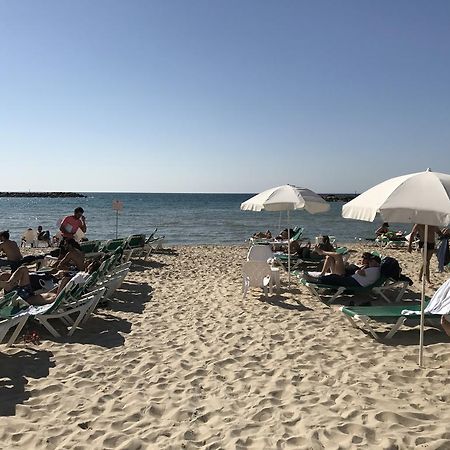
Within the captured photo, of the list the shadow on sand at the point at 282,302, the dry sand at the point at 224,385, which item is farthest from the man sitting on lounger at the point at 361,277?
the dry sand at the point at 224,385

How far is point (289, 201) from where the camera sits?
8.00 meters

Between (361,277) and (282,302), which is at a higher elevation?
(361,277)

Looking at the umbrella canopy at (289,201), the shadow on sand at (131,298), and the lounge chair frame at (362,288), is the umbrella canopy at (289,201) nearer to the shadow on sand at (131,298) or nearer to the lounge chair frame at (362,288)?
the lounge chair frame at (362,288)

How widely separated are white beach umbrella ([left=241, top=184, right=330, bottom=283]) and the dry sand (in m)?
2.13

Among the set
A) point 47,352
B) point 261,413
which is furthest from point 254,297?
point 261,413

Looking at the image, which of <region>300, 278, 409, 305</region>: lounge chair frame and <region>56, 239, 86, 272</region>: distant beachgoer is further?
<region>56, 239, 86, 272</region>: distant beachgoer

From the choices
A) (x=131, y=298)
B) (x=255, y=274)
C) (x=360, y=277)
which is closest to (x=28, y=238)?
(x=131, y=298)

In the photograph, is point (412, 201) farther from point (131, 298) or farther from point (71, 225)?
point (71, 225)

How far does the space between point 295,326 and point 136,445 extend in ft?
10.7

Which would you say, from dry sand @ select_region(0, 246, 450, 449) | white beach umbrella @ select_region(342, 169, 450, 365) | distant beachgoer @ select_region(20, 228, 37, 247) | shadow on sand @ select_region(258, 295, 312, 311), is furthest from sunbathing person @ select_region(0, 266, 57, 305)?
distant beachgoer @ select_region(20, 228, 37, 247)

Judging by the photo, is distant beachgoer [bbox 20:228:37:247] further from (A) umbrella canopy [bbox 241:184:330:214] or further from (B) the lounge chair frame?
(B) the lounge chair frame

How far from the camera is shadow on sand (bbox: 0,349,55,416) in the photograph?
381 cm

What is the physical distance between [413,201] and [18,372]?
4071 millimetres

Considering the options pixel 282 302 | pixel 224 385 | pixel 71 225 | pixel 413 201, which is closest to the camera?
pixel 413 201
